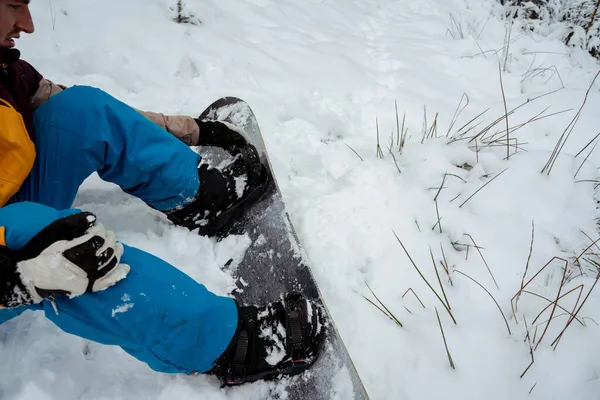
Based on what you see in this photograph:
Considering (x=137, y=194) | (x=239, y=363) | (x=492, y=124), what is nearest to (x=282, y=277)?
(x=239, y=363)

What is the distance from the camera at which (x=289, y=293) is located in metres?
1.40

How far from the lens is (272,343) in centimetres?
122

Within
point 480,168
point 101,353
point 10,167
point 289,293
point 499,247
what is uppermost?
point 10,167

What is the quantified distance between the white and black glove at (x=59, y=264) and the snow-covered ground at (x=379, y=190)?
1.51 feet

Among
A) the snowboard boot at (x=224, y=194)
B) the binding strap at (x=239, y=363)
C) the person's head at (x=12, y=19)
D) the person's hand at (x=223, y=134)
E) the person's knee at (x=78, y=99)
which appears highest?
the person's head at (x=12, y=19)

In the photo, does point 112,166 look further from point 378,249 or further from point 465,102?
point 465,102

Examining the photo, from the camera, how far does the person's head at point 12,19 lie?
3.24 feet

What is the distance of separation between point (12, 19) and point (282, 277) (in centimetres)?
111

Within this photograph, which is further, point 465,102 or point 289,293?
point 465,102

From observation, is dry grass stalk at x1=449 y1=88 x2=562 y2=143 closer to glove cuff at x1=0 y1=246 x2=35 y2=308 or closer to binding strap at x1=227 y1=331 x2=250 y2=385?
binding strap at x1=227 y1=331 x2=250 y2=385

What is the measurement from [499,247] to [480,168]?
47 centimetres

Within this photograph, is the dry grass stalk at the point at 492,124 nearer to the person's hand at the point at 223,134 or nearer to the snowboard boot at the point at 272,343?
the person's hand at the point at 223,134

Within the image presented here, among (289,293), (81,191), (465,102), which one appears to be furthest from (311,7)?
(289,293)

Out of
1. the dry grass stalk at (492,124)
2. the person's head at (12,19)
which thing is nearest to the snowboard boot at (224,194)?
the person's head at (12,19)
